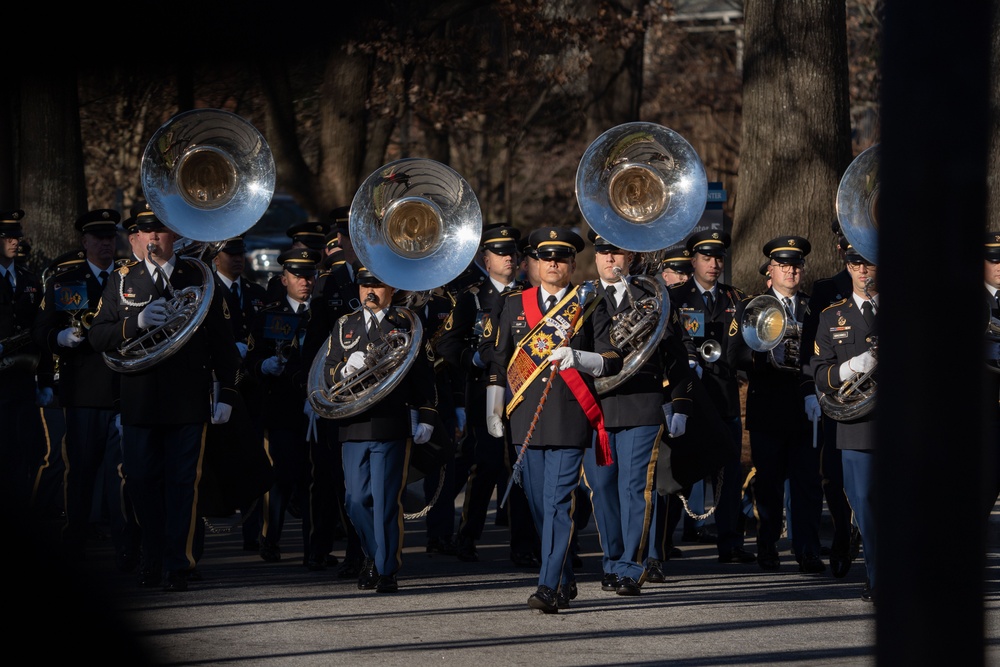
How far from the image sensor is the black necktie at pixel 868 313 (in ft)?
28.3

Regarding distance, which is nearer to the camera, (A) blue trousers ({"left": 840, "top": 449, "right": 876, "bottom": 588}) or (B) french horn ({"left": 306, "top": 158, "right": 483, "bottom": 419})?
(A) blue trousers ({"left": 840, "top": 449, "right": 876, "bottom": 588})

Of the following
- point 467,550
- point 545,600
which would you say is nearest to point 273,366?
point 467,550

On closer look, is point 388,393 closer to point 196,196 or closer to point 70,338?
point 196,196

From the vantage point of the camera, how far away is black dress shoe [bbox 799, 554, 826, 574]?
9.62 metres

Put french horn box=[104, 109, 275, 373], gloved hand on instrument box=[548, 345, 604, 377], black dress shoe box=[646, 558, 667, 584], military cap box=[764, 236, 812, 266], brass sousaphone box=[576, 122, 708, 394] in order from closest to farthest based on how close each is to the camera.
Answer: gloved hand on instrument box=[548, 345, 604, 377]
french horn box=[104, 109, 275, 373]
brass sousaphone box=[576, 122, 708, 394]
black dress shoe box=[646, 558, 667, 584]
military cap box=[764, 236, 812, 266]

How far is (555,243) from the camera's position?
836 cm

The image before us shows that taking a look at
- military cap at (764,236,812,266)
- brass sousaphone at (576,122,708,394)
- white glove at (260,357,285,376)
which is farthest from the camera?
white glove at (260,357,285,376)

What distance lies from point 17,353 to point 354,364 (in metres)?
3.26

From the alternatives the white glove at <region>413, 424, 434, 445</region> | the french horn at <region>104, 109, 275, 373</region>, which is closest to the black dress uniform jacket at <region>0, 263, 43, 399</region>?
the french horn at <region>104, 109, 275, 373</region>

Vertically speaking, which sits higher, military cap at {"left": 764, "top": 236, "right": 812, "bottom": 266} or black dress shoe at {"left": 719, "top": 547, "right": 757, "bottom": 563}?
military cap at {"left": 764, "top": 236, "right": 812, "bottom": 266}

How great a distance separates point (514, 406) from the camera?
27.1 feet

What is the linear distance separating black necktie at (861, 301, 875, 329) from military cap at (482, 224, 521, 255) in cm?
281

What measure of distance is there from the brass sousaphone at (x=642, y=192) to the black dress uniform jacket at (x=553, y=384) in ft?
1.03

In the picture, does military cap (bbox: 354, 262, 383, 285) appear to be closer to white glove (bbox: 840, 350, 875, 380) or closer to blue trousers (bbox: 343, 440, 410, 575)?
blue trousers (bbox: 343, 440, 410, 575)
